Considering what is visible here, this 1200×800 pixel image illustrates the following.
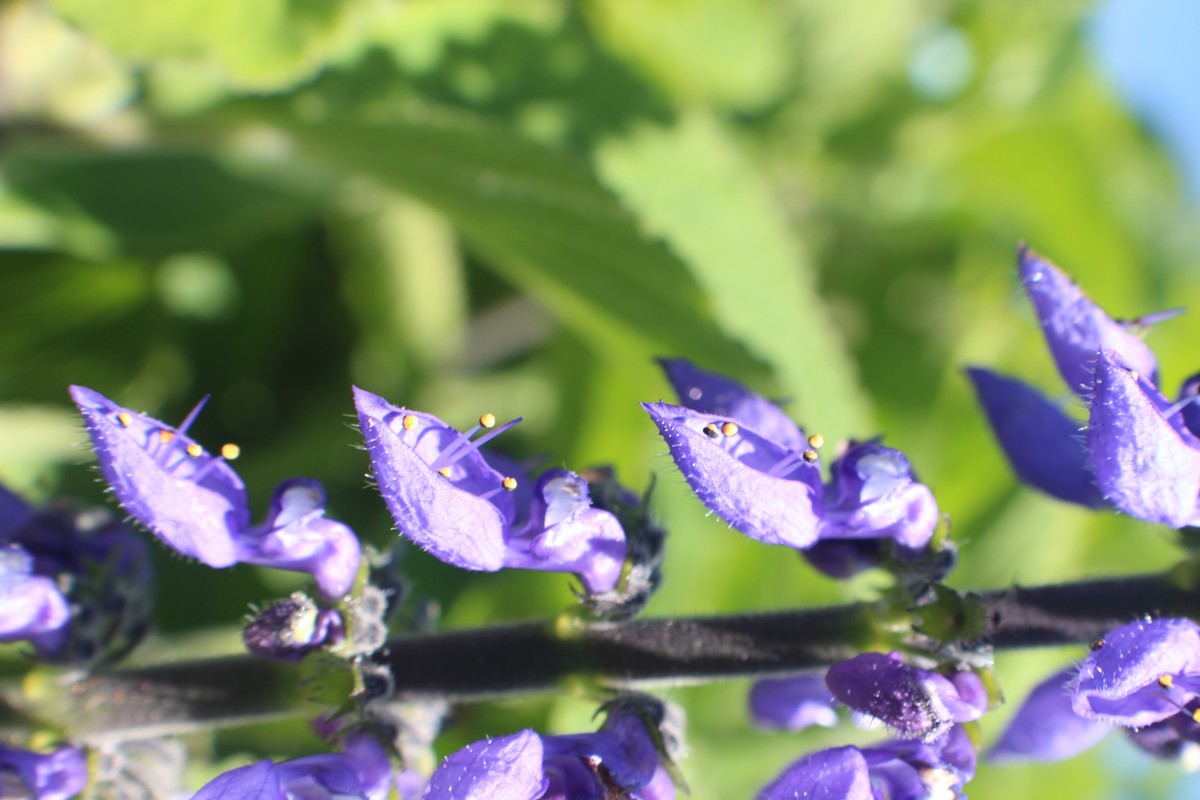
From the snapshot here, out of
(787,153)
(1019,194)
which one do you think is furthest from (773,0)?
(1019,194)

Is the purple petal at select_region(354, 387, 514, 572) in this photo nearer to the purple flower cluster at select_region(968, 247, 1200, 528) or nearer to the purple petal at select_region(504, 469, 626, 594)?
the purple petal at select_region(504, 469, 626, 594)

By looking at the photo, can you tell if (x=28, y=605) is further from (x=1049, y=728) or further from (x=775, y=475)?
(x=1049, y=728)

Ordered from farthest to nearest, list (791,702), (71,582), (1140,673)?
(791,702)
(71,582)
(1140,673)

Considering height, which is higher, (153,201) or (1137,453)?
(1137,453)

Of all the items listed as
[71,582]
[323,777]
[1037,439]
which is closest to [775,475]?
[1037,439]

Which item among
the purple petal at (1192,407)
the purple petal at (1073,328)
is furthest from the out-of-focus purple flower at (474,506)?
the purple petal at (1192,407)

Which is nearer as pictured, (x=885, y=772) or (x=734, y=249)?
(x=885, y=772)

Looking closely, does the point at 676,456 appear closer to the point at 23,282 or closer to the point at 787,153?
the point at 23,282
